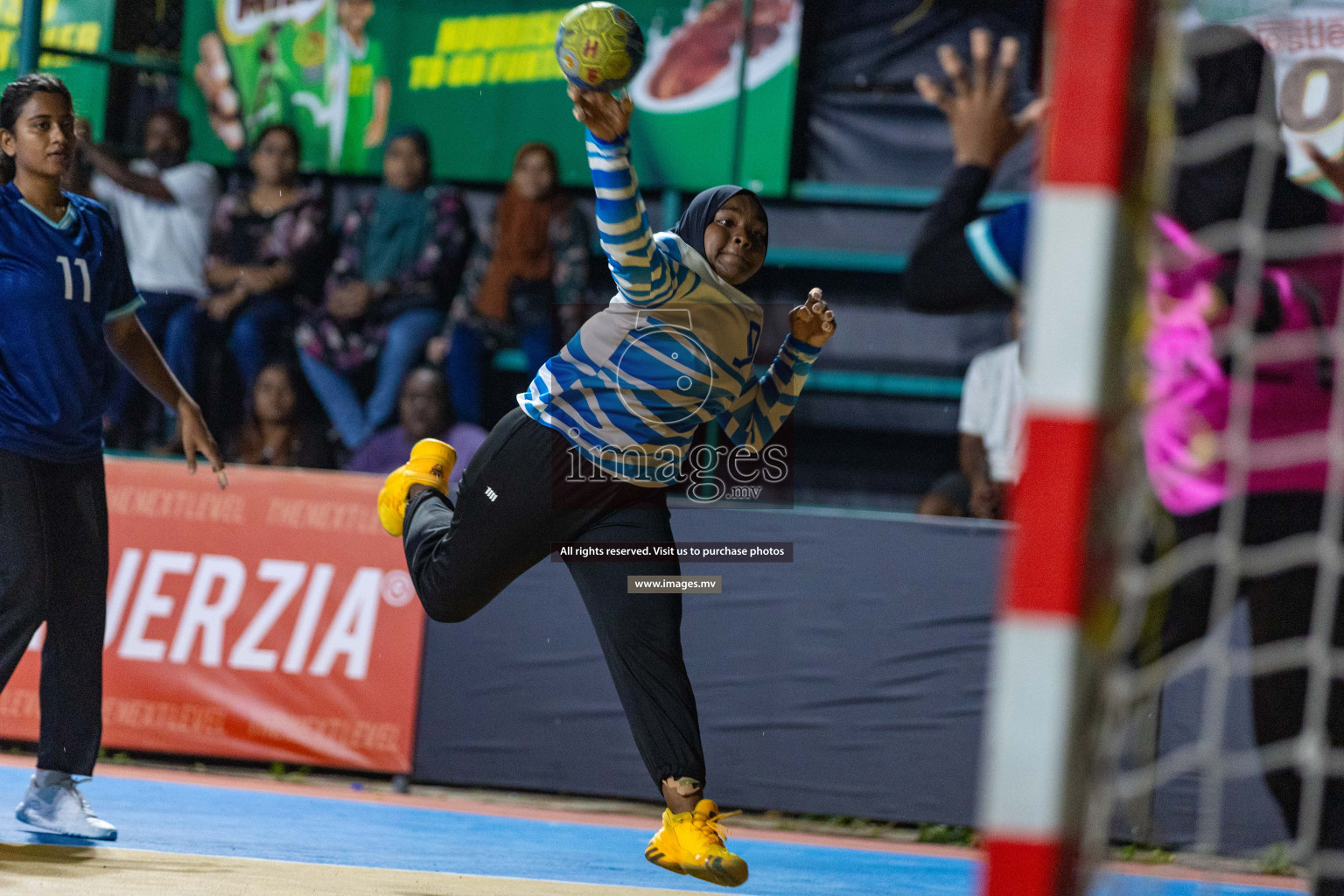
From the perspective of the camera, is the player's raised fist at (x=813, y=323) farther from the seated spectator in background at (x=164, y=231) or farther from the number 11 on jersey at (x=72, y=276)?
the seated spectator in background at (x=164, y=231)

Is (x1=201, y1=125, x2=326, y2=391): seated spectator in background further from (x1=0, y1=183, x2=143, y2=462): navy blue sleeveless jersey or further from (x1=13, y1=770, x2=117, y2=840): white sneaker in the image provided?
(x1=13, y1=770, x2=117, y2=840): white sneaker

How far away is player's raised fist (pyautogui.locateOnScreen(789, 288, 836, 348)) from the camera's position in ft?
13.7

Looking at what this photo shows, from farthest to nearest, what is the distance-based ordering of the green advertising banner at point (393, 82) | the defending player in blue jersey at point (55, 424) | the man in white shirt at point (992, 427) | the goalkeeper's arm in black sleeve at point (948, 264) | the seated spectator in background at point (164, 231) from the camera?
the green advertising banner at point (393, 82) < the seated spectator in background at point (164, 231) < the man in white shirt at point (992, 427) < the defending player in blue jersey at point (55, 424) < the goalkeeper's arm in black sleeve at point (948, 264)

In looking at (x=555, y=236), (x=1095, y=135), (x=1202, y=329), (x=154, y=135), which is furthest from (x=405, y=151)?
(x=1095, y=135)

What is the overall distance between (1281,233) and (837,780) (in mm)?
3396

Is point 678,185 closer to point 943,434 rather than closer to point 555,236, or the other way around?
point 555,236

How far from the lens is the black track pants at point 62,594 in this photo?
14.5 ft

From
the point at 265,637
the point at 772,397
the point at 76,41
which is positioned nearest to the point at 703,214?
the point at 772,397

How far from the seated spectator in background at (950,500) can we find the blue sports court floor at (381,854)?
191cm

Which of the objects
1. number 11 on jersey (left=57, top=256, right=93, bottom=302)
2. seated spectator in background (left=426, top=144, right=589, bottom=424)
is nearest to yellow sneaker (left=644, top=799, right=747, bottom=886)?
number 11 on jersey (left=57, top=256, right=93, bottom=302)

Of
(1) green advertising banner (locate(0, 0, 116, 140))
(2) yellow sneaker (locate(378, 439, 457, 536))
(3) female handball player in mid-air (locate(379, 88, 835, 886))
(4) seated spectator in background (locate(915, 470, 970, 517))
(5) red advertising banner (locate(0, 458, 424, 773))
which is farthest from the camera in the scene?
(1) green advertising banner (locate(0, 0, 116, 140))

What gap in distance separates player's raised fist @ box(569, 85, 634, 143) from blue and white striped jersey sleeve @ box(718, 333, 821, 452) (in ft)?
3.32

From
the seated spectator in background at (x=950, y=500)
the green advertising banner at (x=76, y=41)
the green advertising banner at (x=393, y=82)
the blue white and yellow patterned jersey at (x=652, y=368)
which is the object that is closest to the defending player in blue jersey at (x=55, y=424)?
the blue white and yellow patterned jersey at (x=652, y=368)

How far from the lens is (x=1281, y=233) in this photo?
3957 mm
